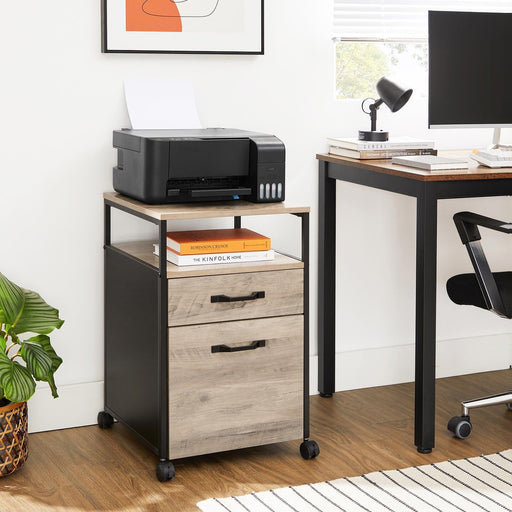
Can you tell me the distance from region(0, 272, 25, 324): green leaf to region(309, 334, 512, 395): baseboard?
1228mm

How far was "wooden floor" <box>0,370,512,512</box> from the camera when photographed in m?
2.56

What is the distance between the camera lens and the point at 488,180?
282 centimetres

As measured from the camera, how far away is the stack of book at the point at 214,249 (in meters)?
2.65

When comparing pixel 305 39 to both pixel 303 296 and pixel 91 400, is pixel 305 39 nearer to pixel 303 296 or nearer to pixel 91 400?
pixel 303 296

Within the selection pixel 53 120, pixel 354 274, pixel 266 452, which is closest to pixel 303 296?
pixel 266 452

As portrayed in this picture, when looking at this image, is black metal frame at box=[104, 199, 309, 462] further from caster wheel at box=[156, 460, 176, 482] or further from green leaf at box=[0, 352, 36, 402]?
green leaf at box=[0, 352, 36, 402]

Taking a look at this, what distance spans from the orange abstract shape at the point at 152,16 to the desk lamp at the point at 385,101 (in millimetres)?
723

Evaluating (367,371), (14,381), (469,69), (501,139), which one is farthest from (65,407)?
(501,139)

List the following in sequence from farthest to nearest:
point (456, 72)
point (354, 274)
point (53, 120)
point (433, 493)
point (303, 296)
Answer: point (354, 274), point (456, 72), point (53, 120), point (303, 296), point (433, 493)

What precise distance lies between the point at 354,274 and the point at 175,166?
109 centimetres

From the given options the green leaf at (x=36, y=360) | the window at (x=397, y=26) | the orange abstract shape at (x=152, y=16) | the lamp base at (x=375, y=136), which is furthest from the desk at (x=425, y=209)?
the green leaf at (x=36, y=360)

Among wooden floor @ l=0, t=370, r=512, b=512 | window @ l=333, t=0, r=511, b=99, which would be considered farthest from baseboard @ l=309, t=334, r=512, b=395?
window @ l=333, t=0, r=511, b=99

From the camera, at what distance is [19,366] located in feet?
8.61

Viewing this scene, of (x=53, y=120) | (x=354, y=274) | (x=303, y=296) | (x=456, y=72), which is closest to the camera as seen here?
(x=303, y=296)
